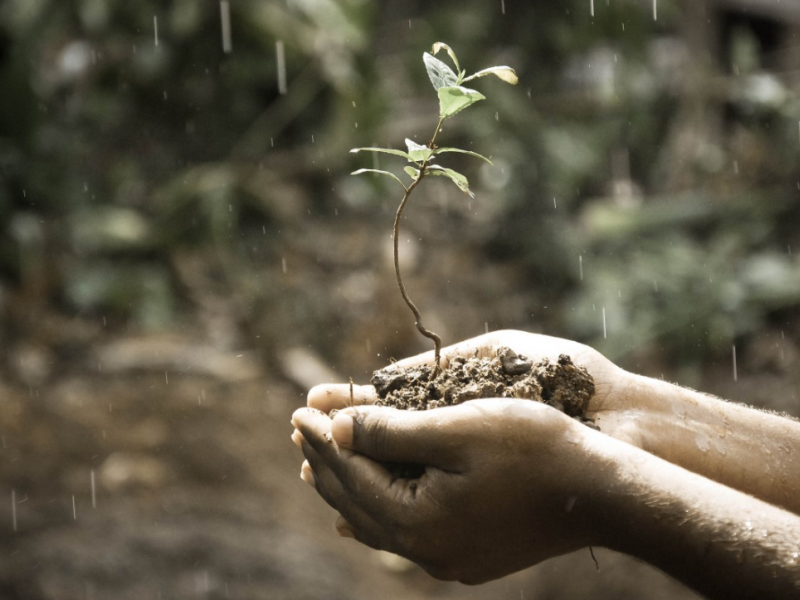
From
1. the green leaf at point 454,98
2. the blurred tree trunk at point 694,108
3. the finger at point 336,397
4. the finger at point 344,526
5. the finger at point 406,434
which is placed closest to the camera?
the finger at point 406,434

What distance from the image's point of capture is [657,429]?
1.53m

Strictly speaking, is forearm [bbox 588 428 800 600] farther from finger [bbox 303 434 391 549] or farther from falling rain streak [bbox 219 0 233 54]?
falling rain streak [bbox 219 0 233 54]

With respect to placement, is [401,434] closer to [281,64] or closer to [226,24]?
[281,64]

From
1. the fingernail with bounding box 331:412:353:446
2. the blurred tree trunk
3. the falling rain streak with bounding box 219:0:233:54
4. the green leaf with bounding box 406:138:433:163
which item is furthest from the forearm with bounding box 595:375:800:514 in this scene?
the falling rain streak with bounding box 219:0:233:54

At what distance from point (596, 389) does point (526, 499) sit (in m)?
0.39

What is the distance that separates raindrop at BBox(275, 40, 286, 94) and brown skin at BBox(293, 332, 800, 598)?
12.3 feet

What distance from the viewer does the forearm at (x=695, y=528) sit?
1.12 meters

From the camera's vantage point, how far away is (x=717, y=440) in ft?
5.11

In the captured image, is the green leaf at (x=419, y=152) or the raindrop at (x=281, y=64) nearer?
the green leaf at (x=419, y=152)

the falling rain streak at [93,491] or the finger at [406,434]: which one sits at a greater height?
the finger at [406,434]

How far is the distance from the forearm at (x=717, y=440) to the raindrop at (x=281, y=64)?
3.82 metres

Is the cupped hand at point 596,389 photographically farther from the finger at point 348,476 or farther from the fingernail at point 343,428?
the fingernail at point 343,428

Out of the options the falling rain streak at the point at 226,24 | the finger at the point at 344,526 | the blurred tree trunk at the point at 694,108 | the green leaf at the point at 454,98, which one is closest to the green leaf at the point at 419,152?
the green leaf at the point at 454,98

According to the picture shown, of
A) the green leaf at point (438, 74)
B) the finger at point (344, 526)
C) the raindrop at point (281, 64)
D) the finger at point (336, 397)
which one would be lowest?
the finger at point (344, 526)
